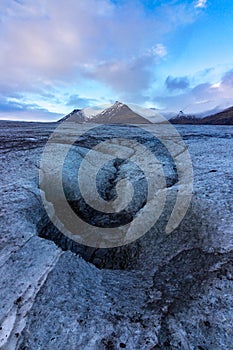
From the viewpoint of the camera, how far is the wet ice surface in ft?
13.3

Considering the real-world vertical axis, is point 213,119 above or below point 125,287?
below

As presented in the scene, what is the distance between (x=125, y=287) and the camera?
5070 millimetres

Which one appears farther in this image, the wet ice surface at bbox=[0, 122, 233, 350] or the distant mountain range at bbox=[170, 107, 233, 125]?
the distant mountain range at bbox=[170, 107, 233, 125]

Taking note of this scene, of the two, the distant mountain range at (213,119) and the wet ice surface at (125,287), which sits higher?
the wet ice surface at (125,287)

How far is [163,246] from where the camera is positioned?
20.3 feet

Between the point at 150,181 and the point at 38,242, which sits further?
the point at 150,181

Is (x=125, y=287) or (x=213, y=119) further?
(x=213, y=119)

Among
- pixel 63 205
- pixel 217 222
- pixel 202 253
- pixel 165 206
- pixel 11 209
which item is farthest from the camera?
pixel 63 205

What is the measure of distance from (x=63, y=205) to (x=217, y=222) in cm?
446

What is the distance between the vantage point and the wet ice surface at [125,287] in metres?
4.04

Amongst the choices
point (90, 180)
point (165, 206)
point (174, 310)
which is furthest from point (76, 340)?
point (90, 180)

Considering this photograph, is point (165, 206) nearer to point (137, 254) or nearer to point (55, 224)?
point (137, 254)

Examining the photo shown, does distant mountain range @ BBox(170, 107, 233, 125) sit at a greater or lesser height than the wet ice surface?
lesser

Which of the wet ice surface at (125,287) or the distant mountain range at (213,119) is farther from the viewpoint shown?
the distant mountain range at (213,119)
